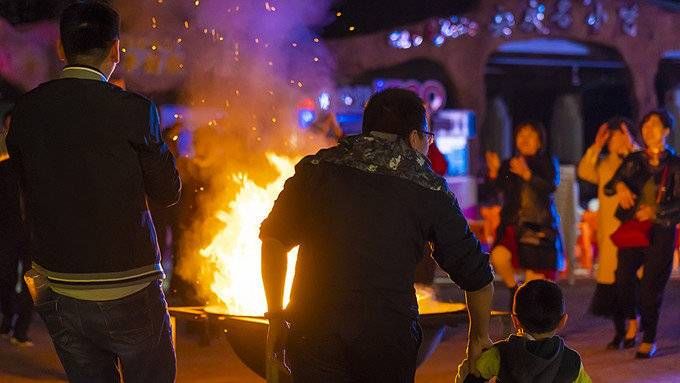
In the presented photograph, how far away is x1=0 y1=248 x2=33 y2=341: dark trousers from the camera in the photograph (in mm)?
8711

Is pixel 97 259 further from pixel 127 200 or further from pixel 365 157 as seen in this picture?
pixel 365 157

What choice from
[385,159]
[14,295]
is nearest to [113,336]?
[385,159]

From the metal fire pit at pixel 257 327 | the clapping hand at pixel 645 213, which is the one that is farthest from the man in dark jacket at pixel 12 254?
the clapping hand at pixel 645 213

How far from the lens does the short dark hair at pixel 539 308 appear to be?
13.3ft

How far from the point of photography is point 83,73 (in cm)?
350

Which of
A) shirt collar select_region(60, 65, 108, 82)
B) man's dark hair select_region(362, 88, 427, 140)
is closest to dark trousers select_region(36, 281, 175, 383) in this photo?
shirt collar select_region(60, 65, 108, 82)

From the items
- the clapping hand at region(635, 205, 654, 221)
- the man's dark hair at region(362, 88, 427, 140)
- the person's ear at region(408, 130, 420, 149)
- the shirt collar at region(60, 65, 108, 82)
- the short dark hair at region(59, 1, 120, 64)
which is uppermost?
the short dark hair at region(59, 1, 120, 64)

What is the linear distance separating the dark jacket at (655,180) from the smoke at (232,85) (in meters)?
2.37

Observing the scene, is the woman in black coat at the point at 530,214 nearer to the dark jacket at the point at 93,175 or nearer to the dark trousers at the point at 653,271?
the dark trousers at the point at 653,271

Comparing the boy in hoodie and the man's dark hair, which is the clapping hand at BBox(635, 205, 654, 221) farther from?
the man's dark hair

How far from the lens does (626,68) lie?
18.4 metres

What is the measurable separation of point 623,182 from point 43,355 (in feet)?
15.4

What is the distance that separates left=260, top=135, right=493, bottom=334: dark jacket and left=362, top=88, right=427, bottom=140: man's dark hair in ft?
0.24

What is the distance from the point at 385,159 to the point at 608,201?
6.46 m
